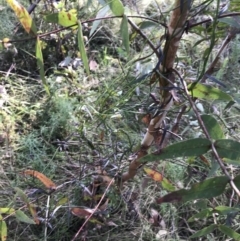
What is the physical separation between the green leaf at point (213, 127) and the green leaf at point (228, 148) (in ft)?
0.16

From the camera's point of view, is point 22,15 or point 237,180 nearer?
point 237,180

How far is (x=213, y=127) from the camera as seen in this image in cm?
56

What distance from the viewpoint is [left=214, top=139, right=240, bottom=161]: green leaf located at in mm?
489

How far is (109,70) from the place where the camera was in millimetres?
1455

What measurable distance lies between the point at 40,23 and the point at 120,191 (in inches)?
32.0

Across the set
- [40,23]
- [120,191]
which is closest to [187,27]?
[120,191]

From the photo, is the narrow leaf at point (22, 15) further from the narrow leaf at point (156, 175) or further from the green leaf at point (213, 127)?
the narrow leaf at point (156, 175)

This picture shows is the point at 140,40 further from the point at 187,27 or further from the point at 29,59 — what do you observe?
the point at 187,27

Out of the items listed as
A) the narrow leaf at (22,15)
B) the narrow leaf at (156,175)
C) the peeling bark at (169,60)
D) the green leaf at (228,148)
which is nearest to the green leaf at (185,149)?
the green leaf at (228,148)

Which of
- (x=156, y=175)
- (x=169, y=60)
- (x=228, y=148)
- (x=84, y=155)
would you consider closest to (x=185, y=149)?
(x=228, y=148)

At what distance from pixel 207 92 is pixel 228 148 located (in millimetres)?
129

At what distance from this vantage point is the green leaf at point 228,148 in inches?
19.3

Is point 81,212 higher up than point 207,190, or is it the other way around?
point 207,190

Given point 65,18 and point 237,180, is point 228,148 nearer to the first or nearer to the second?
point 237,180
